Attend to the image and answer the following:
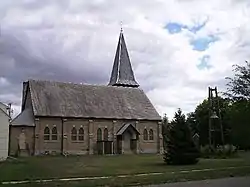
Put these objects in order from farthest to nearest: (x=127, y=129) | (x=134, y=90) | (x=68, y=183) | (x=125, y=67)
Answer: (x=125, y=67)
(x=134, y=90)
(x=127, y=129)
(x=68, y=183)

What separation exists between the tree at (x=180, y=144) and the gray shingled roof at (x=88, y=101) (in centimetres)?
2876

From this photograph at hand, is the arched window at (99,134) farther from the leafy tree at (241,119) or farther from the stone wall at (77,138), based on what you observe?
the leafy tree at (241,119)

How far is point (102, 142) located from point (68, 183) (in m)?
42.1

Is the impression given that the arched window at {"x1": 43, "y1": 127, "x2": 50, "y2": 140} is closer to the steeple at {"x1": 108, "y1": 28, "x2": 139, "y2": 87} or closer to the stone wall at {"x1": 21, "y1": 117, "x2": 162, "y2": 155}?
the stone wall at {"x1": 21, "y1": 117, "x2": 162, "y2": 155}

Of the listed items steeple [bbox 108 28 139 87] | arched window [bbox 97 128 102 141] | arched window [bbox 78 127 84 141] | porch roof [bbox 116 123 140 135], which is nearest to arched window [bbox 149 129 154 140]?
porch roof [bbox 116 123 140 135]

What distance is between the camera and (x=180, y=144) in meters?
32.6

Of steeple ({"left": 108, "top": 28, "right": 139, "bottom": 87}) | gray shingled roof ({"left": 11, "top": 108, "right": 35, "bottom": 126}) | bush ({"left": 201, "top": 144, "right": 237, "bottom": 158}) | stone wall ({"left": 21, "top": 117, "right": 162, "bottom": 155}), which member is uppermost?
steeple ({"left": 108, "top": 28, "right": 139, "bottom": 87})

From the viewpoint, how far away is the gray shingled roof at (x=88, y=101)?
196 feet

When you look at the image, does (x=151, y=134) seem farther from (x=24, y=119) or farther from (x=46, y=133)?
(x=24, y=119)

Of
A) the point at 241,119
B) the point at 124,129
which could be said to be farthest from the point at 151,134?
the point at 241,119

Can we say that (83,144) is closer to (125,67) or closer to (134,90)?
(134,90)

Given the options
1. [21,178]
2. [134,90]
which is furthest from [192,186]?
[134,90]

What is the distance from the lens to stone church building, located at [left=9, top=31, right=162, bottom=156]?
57281 millimetres

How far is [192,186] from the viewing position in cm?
1825
